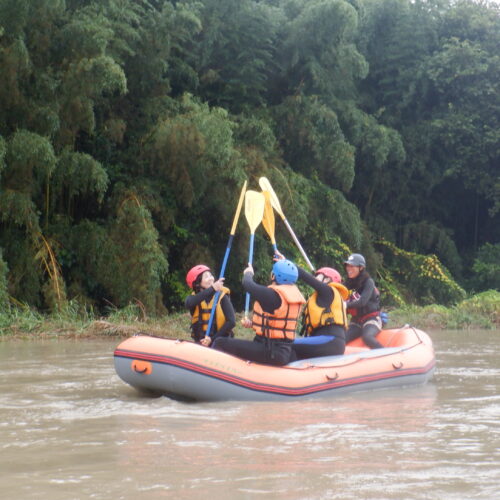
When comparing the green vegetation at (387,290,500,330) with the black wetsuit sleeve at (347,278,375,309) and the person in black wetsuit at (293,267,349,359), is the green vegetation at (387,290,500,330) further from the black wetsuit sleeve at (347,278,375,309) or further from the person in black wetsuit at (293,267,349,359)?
the person in black wetsuit at (293,267,349,359)

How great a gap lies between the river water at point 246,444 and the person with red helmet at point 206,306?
2.43 feet

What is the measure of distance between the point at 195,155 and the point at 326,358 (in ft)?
20.3

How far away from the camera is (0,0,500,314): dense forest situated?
11188 mm

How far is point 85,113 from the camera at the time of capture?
36.9 feet

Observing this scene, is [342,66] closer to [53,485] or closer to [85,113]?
[85,113]

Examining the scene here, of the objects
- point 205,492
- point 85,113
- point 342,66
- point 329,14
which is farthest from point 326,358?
point 342,66

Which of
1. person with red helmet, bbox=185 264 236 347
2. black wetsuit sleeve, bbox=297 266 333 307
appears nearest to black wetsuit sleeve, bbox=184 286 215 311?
person with red helmet, bbox=185 264 236 347

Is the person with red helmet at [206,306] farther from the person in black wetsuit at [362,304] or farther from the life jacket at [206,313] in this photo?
the person in black wetsuit at [362,304]

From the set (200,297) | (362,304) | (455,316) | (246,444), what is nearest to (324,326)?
(362,304)

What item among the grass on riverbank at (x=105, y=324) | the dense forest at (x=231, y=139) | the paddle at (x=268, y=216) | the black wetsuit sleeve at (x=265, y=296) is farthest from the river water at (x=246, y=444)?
the dense forest at (x=231, y=139)

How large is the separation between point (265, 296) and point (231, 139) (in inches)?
264

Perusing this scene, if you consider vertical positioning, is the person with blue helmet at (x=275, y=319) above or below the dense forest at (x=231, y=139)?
below

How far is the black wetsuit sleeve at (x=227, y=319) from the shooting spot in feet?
21.9

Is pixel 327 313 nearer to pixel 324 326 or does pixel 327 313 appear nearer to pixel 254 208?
pixel 324 326
